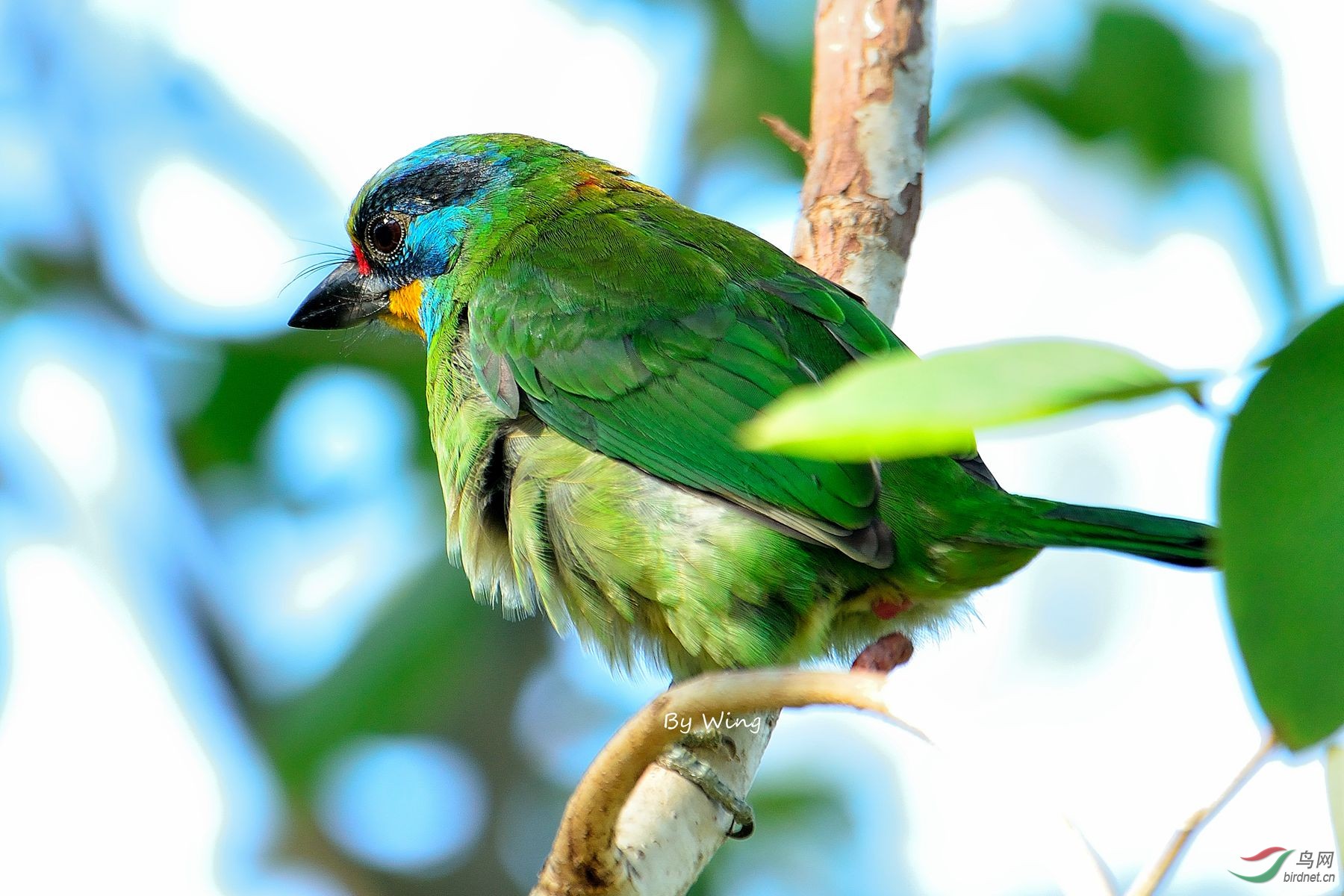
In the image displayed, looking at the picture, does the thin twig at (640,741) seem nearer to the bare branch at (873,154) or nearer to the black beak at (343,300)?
the bare branch at (873,154)

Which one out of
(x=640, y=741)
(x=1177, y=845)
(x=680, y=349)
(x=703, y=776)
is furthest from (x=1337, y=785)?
(x=680, y=349)

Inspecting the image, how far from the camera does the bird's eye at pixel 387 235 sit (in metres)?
3.70

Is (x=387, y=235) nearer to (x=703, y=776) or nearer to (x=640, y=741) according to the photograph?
(x=703, y=776)

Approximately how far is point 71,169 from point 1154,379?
22.4 ft

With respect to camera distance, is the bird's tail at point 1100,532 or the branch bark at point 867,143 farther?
the branch bark at point 867,143

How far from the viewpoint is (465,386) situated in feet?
10.4

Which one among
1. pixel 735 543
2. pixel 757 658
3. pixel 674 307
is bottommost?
pixel 757 658

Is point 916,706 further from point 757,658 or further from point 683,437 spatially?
point 683,437

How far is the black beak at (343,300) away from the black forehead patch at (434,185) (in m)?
0.21

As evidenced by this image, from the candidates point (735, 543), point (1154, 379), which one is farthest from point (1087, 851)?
point (735, 543)

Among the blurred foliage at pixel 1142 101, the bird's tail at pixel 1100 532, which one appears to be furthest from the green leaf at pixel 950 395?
the blurred foliage at pixel 1142 101

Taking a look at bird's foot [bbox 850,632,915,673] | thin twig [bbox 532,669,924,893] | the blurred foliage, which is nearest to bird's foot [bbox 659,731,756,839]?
thin twig [bbox 532,669,924,893]

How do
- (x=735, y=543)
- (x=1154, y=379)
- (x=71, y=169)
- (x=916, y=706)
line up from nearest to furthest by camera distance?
(x=1154, y=379) < (x=916, y=706) < (x=735, y=543) < (x=71, y=169)

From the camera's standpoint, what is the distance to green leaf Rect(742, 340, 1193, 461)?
0.85 meters
